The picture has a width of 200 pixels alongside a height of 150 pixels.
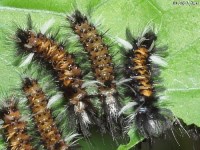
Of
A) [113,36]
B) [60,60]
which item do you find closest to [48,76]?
[60,60]

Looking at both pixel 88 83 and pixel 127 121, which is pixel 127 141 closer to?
pixel 127 121

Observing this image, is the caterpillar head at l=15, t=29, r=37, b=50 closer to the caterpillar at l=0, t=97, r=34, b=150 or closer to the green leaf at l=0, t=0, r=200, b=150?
the green leaf at l=0, t=0, r=200, b=150

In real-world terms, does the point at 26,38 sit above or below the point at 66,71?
above

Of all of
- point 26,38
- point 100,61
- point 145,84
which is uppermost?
point 26,38

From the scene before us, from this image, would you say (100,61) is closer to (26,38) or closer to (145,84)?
(145,84)

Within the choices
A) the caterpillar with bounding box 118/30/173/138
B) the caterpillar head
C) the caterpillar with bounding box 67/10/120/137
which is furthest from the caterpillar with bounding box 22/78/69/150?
the caterpillar with bounding box 118/30/173/138

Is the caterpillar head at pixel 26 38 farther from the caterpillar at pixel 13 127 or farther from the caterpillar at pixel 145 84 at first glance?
the caterpillar at pixel 145 84

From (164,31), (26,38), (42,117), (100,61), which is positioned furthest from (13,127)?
(164,31)
